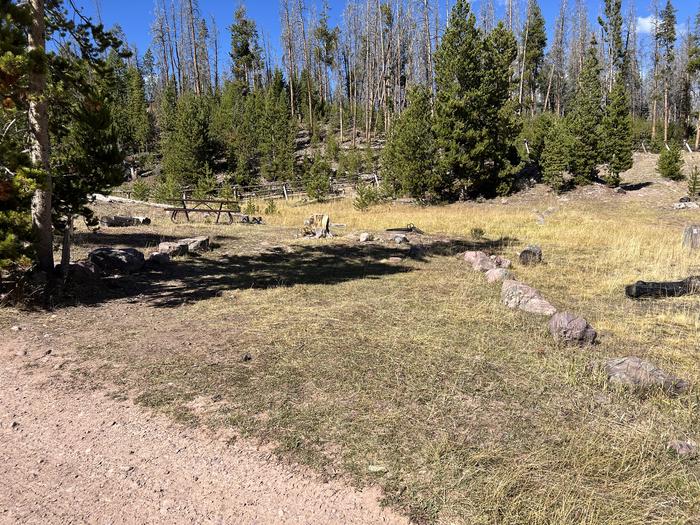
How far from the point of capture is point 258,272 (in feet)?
33.2

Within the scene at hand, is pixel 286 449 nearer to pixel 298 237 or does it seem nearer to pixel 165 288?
pixel 165 288

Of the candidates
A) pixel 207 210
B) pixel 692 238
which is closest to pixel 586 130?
pixel 692 238

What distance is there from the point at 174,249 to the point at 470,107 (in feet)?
61.6

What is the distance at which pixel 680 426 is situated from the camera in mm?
3938

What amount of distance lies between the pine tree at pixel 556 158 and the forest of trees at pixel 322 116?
0.26 feet

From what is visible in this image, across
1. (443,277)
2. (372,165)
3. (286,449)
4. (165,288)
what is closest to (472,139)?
(372,165)

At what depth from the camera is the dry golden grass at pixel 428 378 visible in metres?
3.20

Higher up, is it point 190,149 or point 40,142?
point 190,149

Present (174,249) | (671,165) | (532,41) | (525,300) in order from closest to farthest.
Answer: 1. (525,300)
2. (174,249)
3. (671,165)
4. (532,41)

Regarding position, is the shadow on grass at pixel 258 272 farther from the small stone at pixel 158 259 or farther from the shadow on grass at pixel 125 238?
the shadow on grass at pixel 125 238

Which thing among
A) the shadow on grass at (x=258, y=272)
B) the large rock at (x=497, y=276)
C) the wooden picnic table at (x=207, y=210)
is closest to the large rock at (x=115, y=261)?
the shadow on grass at (x=258, y=272)

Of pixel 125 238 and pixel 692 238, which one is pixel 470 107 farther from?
pixel 125 238

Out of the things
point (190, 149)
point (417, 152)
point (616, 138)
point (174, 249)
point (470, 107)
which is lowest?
point (174, 249)

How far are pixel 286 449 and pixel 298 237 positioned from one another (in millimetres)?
11674
